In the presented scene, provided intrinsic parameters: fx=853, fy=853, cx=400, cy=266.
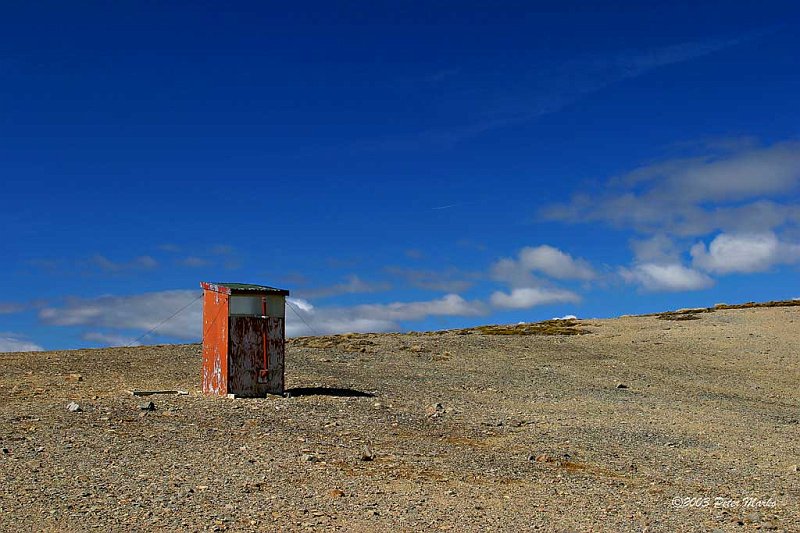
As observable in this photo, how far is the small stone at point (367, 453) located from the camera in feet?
37.0

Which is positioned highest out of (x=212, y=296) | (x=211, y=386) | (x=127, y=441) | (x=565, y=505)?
(x=212, y=296)

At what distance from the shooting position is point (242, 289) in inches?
661

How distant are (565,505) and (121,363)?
50.8 ft

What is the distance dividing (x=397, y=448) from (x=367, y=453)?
678mm

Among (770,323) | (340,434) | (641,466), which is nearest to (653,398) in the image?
(641,466)

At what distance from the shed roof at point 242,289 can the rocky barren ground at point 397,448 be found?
2.13 metres

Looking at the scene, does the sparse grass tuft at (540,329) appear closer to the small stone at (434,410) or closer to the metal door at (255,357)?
the small stone at (434,410)

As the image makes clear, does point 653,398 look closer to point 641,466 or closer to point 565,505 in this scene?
point 641,466

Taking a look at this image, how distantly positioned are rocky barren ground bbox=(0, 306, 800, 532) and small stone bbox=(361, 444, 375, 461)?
66 millimetres

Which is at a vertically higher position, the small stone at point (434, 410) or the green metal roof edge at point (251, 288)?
the green metal roof edge at point (251, 288)

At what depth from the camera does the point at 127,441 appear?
38.8ft
